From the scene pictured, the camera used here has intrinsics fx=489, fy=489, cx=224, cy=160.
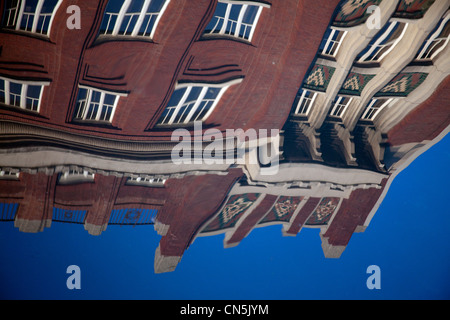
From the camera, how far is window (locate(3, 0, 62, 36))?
5.29 metres

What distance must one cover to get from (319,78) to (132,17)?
10.3ft

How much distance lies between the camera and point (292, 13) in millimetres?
6395

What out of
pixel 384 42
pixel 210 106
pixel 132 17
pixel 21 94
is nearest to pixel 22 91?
pixel 21 94

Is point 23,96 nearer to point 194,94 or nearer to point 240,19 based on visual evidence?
point 194,94

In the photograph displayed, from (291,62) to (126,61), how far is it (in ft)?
7.54

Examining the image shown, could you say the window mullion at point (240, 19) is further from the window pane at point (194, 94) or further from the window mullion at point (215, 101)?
the window pane at point (194, 94)

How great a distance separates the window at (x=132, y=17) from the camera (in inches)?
224

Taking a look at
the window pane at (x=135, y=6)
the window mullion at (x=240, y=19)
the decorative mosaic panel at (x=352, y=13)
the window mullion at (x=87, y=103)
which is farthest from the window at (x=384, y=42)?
the window mullion at (x=87, y=103)

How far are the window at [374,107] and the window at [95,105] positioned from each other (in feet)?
14.5

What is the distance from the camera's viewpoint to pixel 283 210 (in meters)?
9.11

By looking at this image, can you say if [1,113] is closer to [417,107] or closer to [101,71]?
[101,71]

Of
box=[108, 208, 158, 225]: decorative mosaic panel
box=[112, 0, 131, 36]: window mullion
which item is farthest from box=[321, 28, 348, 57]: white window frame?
box=[108, 208, 158, 225]: decorative mosaic panel

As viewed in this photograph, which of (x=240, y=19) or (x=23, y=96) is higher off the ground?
(x=240, y=19)

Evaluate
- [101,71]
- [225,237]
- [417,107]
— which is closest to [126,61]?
[101,71]
